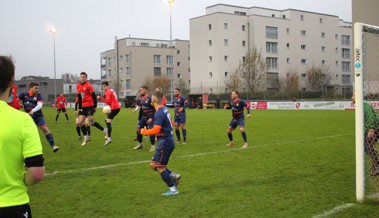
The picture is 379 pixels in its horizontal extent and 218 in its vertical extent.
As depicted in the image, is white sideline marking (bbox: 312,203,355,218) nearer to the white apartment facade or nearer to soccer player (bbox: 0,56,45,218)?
soccer player (bbox: 0,56,45,218)

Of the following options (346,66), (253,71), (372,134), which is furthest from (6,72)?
(346,66)

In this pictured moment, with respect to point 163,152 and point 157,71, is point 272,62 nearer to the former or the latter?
point 157,71

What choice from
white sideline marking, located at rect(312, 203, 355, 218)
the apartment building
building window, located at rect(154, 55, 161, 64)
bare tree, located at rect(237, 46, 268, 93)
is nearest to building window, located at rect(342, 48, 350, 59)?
bare tree, located at rect(237, 46, 268, 93)

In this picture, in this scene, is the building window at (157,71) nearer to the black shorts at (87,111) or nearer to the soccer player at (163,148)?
the black shorts at (87,111)

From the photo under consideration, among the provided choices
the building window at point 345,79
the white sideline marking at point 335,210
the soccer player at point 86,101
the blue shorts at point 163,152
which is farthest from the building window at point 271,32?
the white sideline marking at point 335,210

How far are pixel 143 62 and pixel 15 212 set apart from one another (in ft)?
283

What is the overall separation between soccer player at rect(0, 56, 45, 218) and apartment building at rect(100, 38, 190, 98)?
81824 millimetres

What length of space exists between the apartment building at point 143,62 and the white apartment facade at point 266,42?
2039 centimetres

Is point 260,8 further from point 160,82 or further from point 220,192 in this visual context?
point 220,192

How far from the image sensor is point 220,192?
274 inches

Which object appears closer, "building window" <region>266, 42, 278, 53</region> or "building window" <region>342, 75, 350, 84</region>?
"building window" <region>266, 42, 278, 53</region>

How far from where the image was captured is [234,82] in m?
59.5

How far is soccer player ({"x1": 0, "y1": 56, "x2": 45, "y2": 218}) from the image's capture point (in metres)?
2.57

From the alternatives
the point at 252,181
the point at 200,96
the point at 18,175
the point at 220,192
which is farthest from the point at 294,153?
the point at 200,96
